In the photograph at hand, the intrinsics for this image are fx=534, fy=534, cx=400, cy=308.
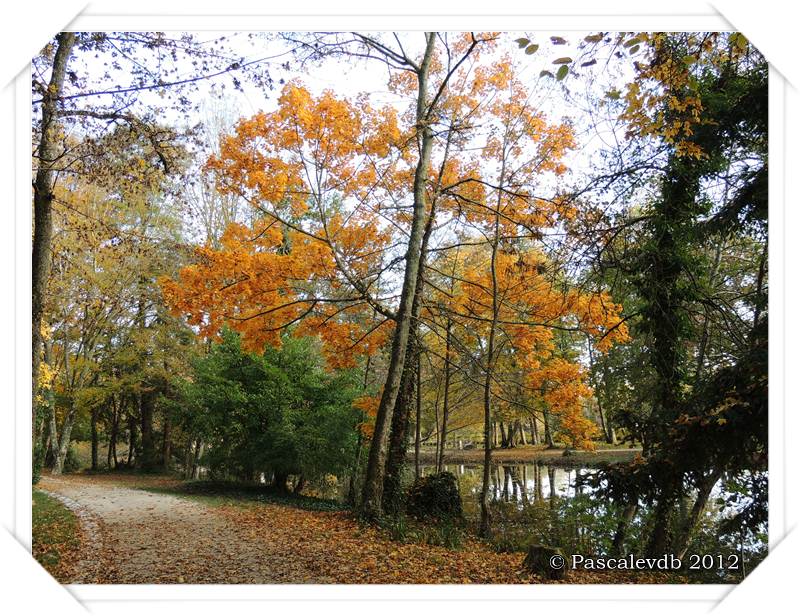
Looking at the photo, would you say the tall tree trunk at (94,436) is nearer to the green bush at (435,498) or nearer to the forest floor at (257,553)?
the forest floor at (257,553)

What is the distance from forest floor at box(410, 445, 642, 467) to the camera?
3.29m

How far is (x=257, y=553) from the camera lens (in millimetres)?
3135

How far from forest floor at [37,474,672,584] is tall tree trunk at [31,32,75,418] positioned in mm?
881

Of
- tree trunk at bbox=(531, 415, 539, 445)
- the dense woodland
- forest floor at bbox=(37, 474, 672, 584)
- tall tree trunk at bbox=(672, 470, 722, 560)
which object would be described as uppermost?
the dense woodland

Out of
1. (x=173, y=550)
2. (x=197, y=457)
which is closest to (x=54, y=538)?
(x=173, y=550)

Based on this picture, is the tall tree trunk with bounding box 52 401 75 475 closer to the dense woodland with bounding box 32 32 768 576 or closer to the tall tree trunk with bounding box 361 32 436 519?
the dense woodland with bounding box 32 32 768 576

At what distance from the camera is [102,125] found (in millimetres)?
3416

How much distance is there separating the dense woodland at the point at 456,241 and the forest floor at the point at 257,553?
382 millimetres

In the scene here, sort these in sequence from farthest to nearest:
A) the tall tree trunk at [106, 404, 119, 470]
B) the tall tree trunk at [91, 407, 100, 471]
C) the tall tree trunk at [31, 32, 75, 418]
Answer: the tall tree trunk at [106, 404, 119, 470]
the tall tree trunk at [91, 407, 100, 471]
the tall tree trunk at [31, 32, 75, 418]

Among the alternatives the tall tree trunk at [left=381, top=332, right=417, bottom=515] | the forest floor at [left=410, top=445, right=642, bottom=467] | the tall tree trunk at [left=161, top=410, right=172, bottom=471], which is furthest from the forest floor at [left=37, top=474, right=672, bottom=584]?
the tall tree trunk at [left=161, top=410, right=172, bottom=471]

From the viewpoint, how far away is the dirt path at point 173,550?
3.00m

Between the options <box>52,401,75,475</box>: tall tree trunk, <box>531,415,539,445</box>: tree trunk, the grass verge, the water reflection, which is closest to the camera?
the grass verge

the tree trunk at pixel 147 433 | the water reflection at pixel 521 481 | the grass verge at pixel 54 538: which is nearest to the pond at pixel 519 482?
the water reflection at pixel 521 481
